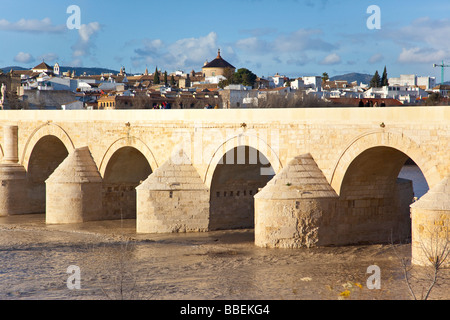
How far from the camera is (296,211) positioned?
54.1 feet

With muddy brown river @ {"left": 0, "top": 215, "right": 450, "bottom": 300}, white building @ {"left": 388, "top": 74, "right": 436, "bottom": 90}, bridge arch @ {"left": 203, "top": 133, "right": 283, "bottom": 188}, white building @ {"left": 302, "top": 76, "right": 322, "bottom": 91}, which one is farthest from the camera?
white building @ {"left": 388, "top": 74, "right": 436, "bottom": 90}

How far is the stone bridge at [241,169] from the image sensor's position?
15.8 metres

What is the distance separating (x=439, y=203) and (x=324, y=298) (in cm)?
311

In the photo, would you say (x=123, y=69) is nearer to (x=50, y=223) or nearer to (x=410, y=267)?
(x=50, y=223)

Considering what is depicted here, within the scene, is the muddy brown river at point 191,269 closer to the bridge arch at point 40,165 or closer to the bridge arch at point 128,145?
the bridge arch at point 128,145

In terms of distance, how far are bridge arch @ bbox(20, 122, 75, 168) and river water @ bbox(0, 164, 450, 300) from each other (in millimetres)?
4765

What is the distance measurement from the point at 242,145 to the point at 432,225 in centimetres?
648

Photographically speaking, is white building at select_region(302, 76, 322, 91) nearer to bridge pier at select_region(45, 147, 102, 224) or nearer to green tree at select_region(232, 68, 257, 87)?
green tree at select_region(232, 68, 257, 87)

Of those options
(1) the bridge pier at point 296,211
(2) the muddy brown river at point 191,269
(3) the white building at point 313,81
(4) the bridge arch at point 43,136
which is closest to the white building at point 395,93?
(3) the white building at point 313,81

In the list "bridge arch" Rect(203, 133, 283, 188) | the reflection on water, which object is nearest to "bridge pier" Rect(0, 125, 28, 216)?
"bridge arch" Rect(203, 133, 283, 188)

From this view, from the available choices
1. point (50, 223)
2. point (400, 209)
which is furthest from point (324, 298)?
point (50, 223)

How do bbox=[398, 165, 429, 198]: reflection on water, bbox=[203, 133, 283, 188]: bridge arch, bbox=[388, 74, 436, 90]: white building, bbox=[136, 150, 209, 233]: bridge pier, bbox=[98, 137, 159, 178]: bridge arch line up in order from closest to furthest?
1. bbox=[203, 133, 283, 188]: bridge arch
2. bbox=[136, 150, 209, 233]: bridge pier
3. bbox=[98, 137, 159, 178]: bridge arch
4. bbox=[398, 165, 429, 198]: reflection on water
5. bbox=[388, 74, 436, 90]: white building

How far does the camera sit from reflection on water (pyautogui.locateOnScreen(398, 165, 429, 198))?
27.9m
